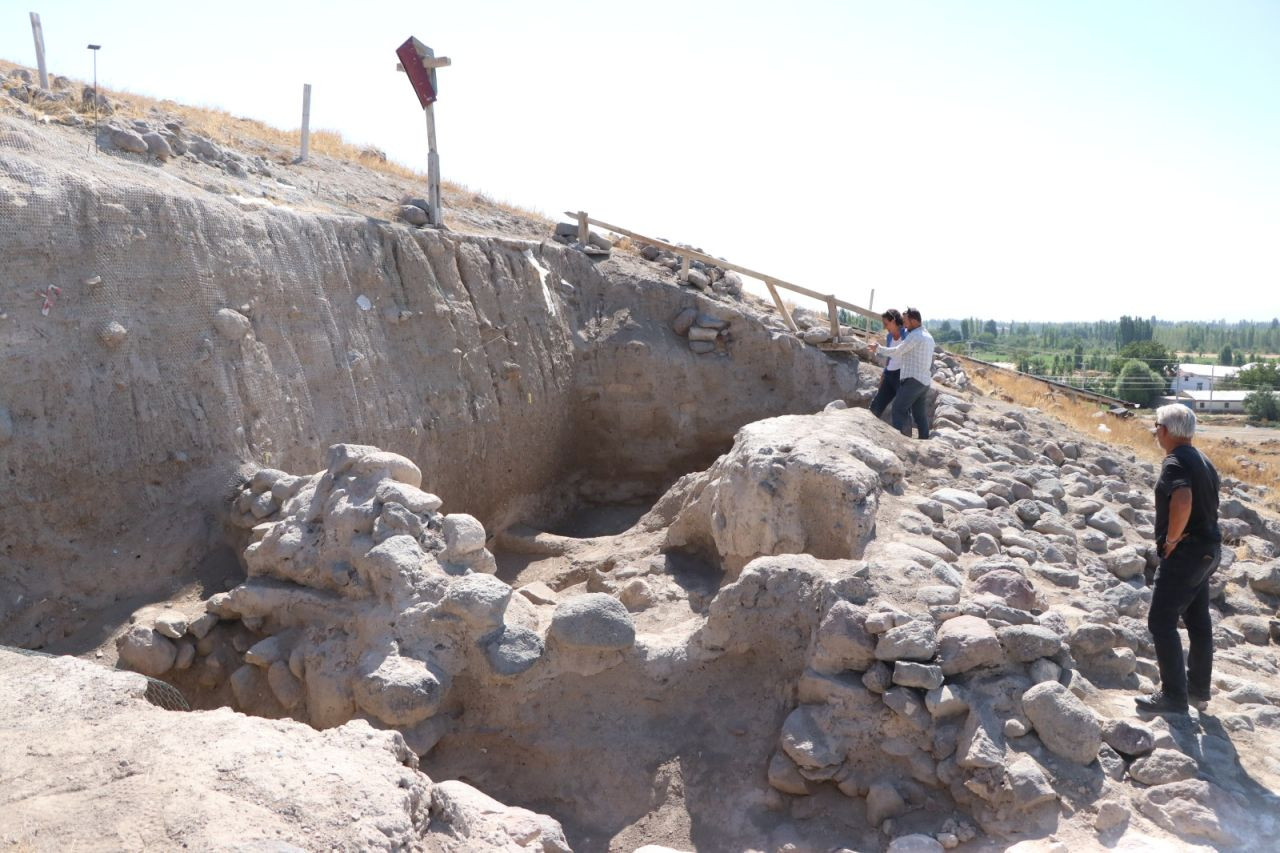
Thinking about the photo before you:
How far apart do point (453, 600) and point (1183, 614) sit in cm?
391

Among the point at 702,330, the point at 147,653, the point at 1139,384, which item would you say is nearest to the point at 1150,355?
the point at 1139,384

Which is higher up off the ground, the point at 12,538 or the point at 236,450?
the point at 236,450

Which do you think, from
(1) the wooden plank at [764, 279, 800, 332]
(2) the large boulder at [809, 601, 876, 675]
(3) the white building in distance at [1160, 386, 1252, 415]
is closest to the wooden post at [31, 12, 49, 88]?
(1) the wooden plank at [764, 279, 800, 332]

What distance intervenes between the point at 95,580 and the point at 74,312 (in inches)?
72.8

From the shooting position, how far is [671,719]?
5121 millimetres

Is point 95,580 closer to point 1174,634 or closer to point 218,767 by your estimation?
point 218,767

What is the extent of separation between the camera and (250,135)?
1384 cm

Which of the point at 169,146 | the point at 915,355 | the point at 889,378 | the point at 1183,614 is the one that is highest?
the point at 169,146

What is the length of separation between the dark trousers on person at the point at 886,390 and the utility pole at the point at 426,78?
525 centimetres

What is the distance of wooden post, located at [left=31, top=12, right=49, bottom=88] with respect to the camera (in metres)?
10.5

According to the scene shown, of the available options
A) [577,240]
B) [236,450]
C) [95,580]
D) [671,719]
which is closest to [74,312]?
[236,450]

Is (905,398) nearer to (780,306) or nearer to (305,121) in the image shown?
(780,306)

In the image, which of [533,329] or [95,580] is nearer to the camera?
[95,580]

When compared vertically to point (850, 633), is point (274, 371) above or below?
above
